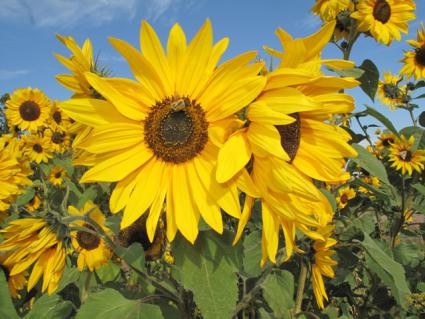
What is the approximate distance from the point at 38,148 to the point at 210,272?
24.2ft

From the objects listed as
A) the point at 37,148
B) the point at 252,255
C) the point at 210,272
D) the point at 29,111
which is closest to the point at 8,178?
the point at 252,255

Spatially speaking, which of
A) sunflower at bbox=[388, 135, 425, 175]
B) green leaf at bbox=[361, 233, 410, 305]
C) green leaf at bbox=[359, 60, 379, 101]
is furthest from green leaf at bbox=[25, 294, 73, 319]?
sunflower at bbox=[388, 135, 425, 175]

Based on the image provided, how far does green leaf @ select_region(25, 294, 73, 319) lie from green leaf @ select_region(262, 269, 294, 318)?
1.09m

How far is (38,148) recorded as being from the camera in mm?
7961

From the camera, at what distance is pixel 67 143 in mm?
7930

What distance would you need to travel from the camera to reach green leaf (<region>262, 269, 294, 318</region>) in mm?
2092

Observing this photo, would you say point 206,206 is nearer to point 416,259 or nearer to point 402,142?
point 416,259

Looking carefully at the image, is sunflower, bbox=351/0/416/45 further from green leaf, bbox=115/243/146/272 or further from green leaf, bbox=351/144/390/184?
green leaf, bbox=115/243/146/272

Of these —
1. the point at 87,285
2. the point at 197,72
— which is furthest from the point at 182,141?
the point at 87,285

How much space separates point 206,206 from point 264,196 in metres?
0.19

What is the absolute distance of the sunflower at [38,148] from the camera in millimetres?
7825

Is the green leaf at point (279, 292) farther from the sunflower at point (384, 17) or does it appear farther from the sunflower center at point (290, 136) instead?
the sunflower at point (384, 17)

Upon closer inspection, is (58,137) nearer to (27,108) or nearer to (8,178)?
(27,108)

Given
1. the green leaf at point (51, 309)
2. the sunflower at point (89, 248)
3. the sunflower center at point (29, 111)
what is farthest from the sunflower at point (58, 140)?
the green leaf at point (51, 309)
